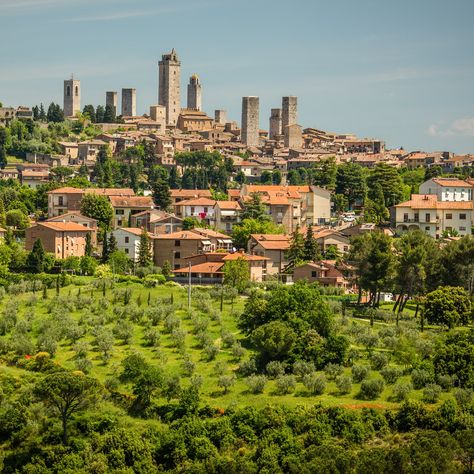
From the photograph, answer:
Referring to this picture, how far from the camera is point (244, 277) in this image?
59719 mm

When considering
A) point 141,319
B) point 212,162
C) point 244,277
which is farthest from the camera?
point 212,162

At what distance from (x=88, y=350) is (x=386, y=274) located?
597 inches

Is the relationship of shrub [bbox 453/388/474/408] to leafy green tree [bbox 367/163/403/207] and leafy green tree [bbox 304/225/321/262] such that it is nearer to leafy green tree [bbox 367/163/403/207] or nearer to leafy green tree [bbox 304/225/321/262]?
leafy green tree [bbox 304/225/321/262]

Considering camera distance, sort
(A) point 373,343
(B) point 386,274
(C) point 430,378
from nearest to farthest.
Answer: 1. (C) point 430,378
2. (A) point 373,343
3. (B) point 386,274

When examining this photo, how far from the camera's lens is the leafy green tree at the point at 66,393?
128 ft

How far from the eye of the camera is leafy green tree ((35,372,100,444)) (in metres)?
38.9

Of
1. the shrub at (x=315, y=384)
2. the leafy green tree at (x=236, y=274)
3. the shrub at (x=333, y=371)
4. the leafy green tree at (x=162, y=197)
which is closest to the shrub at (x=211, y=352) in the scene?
the shrub at (x=333, y=371)

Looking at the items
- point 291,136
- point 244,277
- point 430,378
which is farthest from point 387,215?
point 291,136

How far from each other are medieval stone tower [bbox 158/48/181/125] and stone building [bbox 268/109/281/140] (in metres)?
11.0

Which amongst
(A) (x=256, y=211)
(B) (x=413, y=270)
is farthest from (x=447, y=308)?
(A) (x=256, y=211)

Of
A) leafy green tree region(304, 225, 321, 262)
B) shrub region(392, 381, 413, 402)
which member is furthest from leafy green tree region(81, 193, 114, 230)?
shrub region(392, 381, 413, 402)

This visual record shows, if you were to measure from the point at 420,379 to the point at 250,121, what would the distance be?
87.5 metres

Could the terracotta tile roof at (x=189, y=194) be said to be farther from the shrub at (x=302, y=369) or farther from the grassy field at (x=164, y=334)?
the shrub at (x=302, y=369)

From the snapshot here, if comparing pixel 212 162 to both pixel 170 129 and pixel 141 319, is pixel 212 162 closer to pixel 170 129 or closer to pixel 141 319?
pixel 170 129
